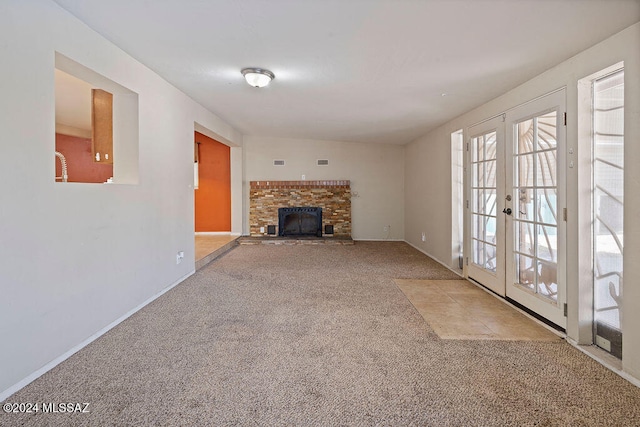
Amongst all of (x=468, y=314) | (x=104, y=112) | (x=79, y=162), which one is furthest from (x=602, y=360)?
(x=79, y=162)

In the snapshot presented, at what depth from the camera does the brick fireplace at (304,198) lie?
24.8 ft

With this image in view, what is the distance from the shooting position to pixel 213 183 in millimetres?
7664

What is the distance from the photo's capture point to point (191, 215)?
4.44m

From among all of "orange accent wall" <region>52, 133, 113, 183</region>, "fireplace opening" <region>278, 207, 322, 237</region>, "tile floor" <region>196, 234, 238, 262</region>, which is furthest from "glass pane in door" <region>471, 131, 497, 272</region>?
"orange accent wall" <region>52, 133, 113, 183</region>

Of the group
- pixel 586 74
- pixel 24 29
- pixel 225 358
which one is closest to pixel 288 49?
pixel 24 29

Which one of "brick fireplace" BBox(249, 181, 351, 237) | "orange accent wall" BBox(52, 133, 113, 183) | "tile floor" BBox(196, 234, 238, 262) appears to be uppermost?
"orange accent wall" BBox(52, 133, 113, 183)

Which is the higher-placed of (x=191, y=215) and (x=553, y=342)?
(x=191, y=215)

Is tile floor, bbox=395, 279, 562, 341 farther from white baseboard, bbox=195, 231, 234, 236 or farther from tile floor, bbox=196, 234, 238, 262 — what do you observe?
white baseboard, bbox=195, 231, 234, 236

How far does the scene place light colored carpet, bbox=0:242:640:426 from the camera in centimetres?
165

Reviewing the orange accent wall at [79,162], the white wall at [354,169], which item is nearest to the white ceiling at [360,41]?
the white wall at [354,169]

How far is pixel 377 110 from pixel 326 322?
9.58 ft

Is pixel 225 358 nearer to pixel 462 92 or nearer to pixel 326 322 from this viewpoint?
pixel 326 322

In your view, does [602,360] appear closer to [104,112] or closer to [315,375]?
[315,375]

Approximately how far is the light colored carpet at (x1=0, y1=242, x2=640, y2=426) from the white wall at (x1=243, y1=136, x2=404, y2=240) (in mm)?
4547
